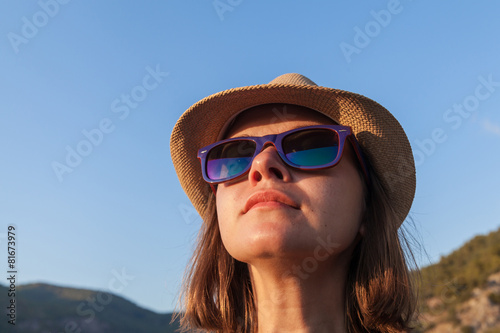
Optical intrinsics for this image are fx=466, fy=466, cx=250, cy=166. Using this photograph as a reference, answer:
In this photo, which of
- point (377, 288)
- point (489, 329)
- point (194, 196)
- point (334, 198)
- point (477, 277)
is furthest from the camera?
point (477, 277)

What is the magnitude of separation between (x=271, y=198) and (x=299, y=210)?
0.16 m

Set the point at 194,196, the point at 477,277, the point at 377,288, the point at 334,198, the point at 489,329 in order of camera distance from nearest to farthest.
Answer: the point at 334,198
the point at 377,288
the point at 194,196
the point at 489,329
the point at 477,277

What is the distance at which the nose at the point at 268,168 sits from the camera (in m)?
2.46

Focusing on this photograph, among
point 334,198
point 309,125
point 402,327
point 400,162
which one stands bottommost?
point 402,327

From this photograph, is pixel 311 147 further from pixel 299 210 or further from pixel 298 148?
pixel 299 210

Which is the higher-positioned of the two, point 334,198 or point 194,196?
point 194,196

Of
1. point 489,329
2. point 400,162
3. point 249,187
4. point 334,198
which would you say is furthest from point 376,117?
point 489,329

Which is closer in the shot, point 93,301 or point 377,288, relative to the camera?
point 377,288

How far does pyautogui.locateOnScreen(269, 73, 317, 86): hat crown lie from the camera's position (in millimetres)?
2826

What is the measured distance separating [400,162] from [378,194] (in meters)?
0.24

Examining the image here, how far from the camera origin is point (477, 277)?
19141 mm

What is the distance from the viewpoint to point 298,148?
8.30 feet

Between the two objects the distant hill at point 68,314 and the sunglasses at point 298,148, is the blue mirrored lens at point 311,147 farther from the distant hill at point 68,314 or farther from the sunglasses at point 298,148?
the distant hill at point 68,314

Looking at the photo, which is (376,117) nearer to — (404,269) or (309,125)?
(309,125)
